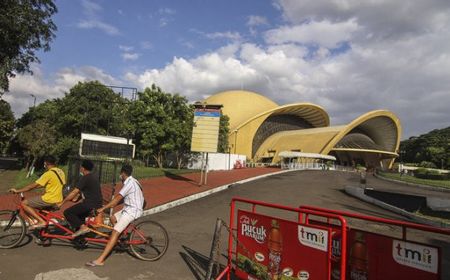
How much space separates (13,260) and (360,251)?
5.10m

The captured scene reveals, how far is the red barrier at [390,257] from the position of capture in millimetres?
3371

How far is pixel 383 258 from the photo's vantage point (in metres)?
3.71

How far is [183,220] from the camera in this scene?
10656mm

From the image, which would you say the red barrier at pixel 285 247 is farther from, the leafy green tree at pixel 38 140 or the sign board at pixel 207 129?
the leafy green tree at pixel 38 140

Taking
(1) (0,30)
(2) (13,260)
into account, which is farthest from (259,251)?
(1) (0,30)

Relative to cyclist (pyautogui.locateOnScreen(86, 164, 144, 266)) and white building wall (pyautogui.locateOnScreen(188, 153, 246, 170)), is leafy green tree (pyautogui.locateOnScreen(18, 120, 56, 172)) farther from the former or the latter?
cyclist (pyautogui.locateOnScreen(86, 164, 144, 266))

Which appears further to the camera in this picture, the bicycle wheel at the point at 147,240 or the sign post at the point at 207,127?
the sign post at the point at 207,127

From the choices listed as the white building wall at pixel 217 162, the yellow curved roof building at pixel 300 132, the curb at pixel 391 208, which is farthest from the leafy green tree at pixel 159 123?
the yellow curved roof building at pixel 300 132

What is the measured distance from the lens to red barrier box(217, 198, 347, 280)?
408 centimetres

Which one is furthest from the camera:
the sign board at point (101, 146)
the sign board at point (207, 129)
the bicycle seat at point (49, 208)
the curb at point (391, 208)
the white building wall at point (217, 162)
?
the white building wall at point (217, 162)

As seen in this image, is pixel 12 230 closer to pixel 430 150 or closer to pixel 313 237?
pixel 313 237

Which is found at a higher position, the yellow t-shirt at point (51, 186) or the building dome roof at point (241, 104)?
the building dome roof at point (241, 104)

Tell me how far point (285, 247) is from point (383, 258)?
112 centimetres

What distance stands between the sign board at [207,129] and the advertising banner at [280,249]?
14.5m
